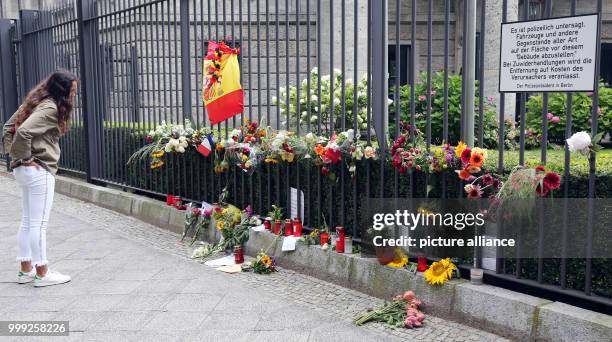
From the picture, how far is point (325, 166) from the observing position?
5.95 meters

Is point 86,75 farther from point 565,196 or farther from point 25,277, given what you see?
point 565,196

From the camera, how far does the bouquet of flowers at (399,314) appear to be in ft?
15.2

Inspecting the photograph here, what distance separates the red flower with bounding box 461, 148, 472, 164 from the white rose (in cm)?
75

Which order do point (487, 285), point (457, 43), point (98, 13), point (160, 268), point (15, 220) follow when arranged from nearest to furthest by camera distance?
point (487, 285), point (160, 268), point (15, 220), point (98, 13), point (457, 43)

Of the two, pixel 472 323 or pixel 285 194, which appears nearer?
pixel 472 323

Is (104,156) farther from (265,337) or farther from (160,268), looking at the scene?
(265,337)

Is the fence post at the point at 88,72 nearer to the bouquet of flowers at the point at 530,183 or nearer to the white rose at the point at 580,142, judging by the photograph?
the bouquet of flowers at the point at 530,183

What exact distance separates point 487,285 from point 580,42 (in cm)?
180

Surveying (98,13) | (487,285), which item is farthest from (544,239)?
(98,13)

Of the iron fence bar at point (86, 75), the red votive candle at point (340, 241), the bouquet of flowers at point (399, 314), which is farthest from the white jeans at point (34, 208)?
the iron fence bar at point (86, 75)

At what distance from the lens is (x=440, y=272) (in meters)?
4.87

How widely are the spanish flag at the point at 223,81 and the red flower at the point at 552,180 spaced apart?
12.7 ft

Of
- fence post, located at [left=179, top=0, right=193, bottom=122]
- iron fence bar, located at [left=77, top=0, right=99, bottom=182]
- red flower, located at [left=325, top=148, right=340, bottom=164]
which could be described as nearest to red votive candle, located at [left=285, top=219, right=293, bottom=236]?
red flower, located at [left=325, top=148, right=340, bottom=164]

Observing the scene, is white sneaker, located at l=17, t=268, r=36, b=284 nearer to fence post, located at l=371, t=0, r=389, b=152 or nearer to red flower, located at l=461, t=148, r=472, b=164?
fence post, located at l=371, t=0, r=389, b=152
